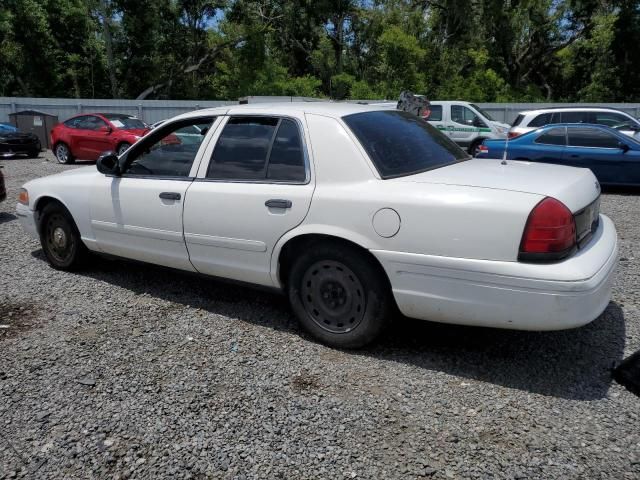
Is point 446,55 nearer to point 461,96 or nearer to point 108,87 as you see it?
point 461,96

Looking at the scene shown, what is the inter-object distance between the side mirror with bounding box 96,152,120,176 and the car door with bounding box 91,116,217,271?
0.17 ft

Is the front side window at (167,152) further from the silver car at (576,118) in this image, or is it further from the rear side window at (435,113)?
the rear side window at (435,113)

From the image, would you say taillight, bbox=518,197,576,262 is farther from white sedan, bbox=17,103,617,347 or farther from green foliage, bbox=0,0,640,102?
green foliage, bbox=0,0,640,102

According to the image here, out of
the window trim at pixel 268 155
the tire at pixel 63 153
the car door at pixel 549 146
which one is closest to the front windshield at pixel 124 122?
the tire at pixel 63 153

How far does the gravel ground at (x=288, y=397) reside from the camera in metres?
2.59

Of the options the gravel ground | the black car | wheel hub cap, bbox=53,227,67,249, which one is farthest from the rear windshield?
the black car

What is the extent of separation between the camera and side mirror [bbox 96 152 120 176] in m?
4.57

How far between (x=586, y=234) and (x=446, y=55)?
28368 millimetres

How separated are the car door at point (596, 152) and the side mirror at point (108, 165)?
27.3 ft

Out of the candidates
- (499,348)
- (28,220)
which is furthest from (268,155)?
(28,220)

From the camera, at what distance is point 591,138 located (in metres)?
10.1

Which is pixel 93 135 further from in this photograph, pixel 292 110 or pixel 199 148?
pixel 292 110

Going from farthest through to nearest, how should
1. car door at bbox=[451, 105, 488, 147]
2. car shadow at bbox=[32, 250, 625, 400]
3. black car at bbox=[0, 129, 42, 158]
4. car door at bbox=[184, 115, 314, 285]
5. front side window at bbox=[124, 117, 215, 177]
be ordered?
1. black car at bbox=[0, 129, 42, 158]
2. car door at bbox=[451, 105, 488, 147]
3. front side window at bbox=[124, 117, 215, 177]
4. car door at bbox=[184, 115, 314, 285]
5. car shadow at bbox=[32, 250, 625, 400]

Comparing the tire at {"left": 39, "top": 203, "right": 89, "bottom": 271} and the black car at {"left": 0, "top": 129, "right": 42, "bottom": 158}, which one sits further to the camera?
the black car at {"left": 0, "top": 129, "right": 42, "bottom": 158}
